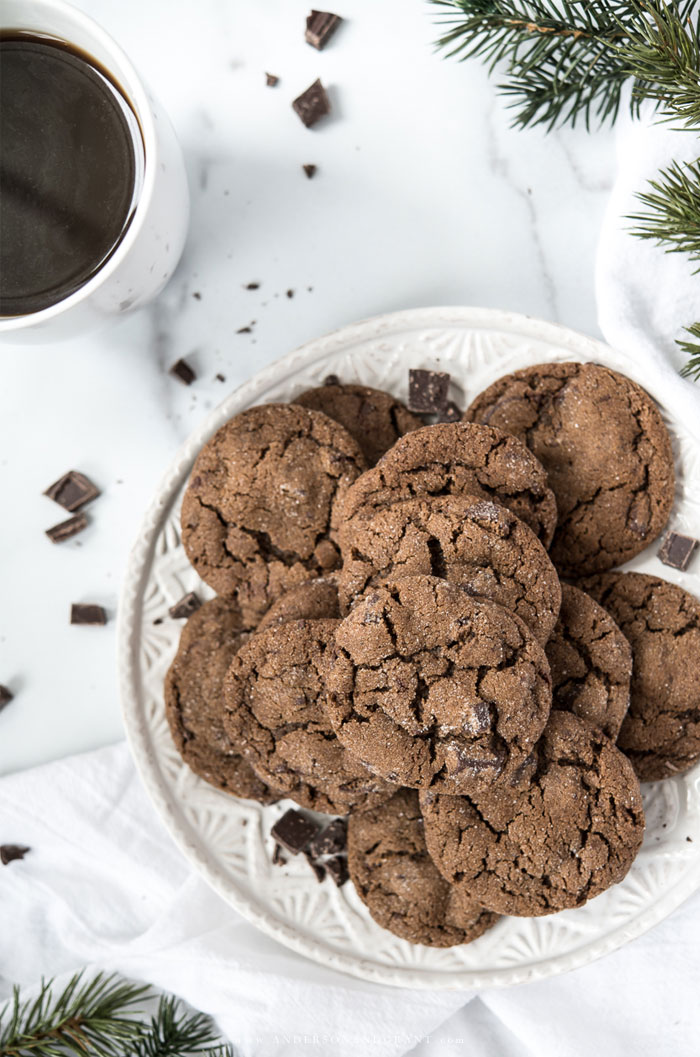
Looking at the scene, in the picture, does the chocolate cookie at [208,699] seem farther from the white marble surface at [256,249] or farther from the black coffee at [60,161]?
the black coffee at [60,161]

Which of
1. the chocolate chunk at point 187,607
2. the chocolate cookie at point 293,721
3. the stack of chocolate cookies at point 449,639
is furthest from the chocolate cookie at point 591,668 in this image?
the chocolate chunk at point 187,607

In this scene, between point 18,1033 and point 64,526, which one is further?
point 64,526

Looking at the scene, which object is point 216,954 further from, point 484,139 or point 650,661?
point 484,139

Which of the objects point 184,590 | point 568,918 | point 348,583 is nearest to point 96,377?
point 184,590

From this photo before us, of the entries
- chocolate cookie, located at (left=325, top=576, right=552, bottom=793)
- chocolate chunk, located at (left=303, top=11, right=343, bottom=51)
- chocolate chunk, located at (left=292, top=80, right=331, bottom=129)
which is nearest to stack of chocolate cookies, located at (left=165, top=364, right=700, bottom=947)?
chocolate cookie, located at (left=325, top=576, right=552, bottom=793)

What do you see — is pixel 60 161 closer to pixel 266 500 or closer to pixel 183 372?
pixel 183 372

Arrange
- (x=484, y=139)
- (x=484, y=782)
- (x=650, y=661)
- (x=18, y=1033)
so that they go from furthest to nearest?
(x=484, y=139)
(x=18, y=1033)
(x=650, y=661)
(x=484, y=782)

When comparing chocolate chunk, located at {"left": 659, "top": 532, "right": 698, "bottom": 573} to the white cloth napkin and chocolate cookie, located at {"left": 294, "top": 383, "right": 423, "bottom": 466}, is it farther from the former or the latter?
the white cloth napkin
